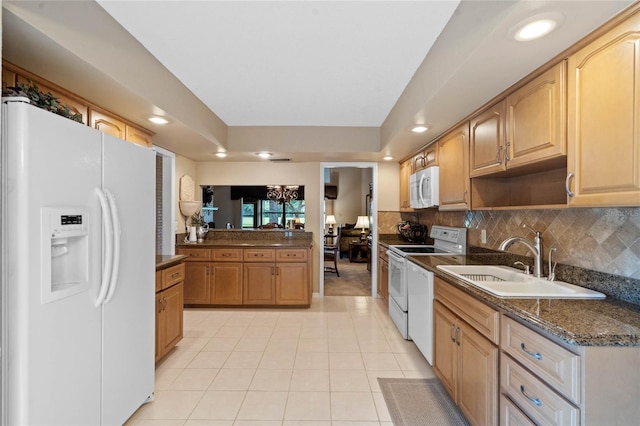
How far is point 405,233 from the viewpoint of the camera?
13.8ft

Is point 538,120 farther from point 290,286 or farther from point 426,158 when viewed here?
point 290,286

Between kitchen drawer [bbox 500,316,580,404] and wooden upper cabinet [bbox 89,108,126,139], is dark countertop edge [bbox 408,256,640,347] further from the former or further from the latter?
wooden upper cabinet [bbox 89,108,126,139]

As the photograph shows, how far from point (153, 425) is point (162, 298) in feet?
3.01

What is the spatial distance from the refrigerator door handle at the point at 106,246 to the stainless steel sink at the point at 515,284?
1.97 m

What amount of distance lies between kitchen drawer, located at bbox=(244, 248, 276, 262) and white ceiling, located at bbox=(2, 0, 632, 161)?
169cm

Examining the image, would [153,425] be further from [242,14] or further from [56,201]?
[242,14]

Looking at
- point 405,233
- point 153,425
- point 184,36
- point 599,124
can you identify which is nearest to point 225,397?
point 153,425

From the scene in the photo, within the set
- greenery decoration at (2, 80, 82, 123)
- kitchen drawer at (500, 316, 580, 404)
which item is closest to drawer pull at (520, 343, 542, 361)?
kitchen drawer at (500, 316, 580, 404)

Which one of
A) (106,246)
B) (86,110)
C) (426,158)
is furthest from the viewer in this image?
(426,158)

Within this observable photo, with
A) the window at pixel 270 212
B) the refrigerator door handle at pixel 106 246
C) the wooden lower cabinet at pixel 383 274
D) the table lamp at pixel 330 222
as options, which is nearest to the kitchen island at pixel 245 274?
the wooden lower cabinet at pixel 383 274

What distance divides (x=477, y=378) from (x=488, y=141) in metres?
1.59

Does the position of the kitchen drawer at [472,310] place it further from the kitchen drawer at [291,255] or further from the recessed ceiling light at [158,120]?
the recessed ceiling light at [158,120]

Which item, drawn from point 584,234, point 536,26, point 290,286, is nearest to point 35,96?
point 536,26

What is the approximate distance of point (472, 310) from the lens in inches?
65.5
